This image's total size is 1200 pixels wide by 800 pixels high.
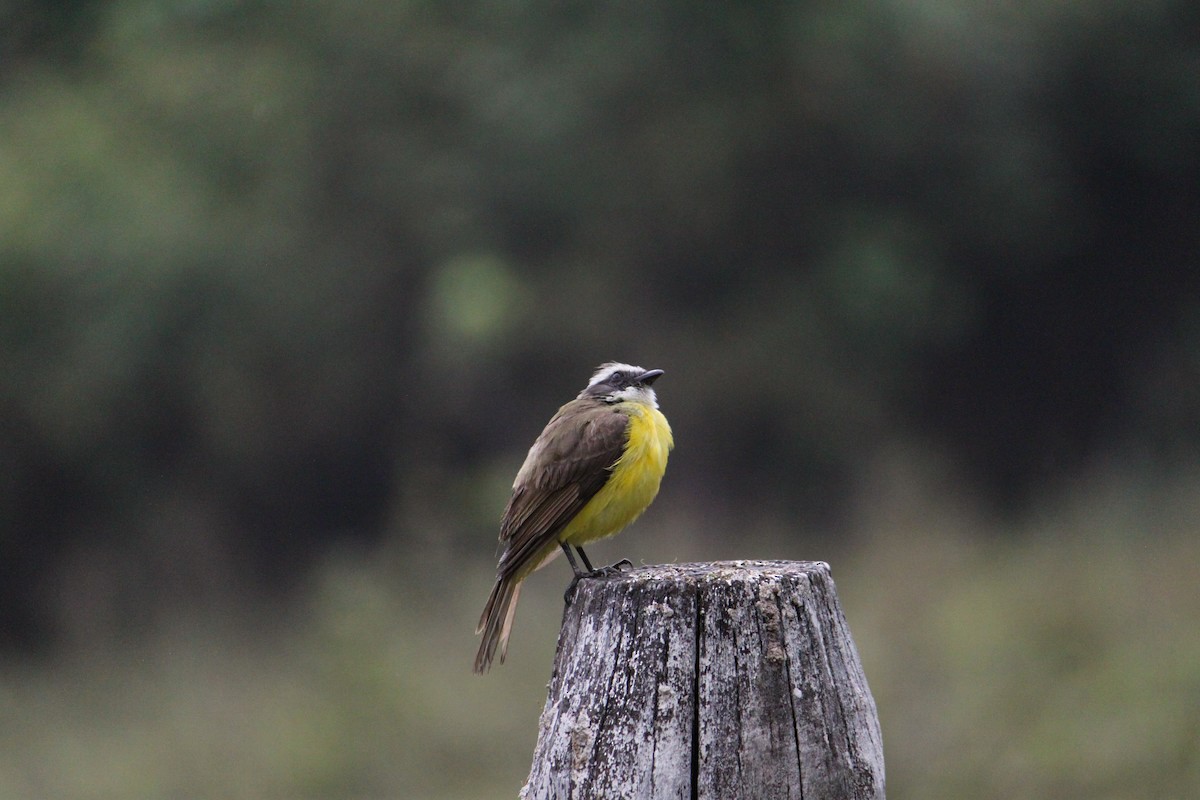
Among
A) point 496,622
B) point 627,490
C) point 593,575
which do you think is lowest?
point 593,575

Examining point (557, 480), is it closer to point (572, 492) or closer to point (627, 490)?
point (572, 492)

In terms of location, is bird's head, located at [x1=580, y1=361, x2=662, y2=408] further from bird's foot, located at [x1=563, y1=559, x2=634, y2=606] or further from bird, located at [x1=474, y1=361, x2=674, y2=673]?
bird's foot, located at [x1=563, y1=559, x2=634, y2=606]

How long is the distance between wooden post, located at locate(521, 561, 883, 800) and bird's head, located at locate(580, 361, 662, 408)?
108 inches

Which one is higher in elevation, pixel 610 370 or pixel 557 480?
pixel 610 370

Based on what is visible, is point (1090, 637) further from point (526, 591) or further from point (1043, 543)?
point (526, 591)

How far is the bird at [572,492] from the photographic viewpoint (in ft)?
14.0

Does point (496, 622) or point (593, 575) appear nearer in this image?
point (593, 575)

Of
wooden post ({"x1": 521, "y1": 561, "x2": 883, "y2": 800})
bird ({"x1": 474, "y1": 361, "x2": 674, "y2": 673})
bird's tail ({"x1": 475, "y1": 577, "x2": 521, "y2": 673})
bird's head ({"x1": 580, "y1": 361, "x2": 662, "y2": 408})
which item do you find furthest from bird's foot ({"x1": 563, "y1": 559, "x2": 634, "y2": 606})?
bird's head ({"x1": 580, "y1": 361, "x2": 662, "y2": 408})

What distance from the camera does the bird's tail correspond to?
13.7 ft

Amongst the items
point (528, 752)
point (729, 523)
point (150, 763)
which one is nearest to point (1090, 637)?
point (729, 523)

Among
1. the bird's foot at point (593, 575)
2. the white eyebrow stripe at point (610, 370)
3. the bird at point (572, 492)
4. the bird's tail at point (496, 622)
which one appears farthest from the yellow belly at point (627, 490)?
the white eyebrow stripe at point (610, 370)

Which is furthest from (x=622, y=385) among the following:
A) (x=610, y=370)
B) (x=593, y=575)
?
(x=593, y=575)

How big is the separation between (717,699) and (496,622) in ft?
5.95

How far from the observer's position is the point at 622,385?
5.48 metres
